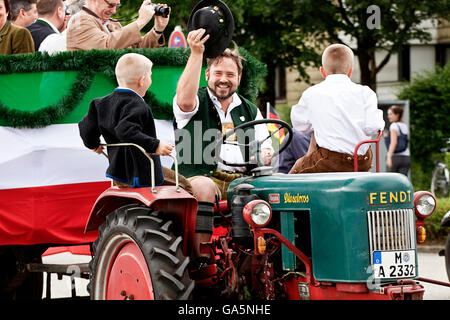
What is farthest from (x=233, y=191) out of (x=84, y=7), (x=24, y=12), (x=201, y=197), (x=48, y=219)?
(x=24, y=12)

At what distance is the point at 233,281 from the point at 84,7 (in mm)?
2911

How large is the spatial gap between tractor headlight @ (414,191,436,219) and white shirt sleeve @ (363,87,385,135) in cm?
77

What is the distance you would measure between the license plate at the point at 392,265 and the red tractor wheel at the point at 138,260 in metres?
0.93

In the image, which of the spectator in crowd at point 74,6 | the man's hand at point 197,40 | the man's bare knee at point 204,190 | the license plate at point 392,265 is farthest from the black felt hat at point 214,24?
the spectator in crowd at point 74,6

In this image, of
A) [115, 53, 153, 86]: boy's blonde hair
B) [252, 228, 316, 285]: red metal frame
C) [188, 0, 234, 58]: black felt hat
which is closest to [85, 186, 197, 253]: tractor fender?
[252, 228, 316, 285]: red metal frame

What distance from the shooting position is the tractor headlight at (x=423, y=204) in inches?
185

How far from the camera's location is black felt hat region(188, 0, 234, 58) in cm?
514

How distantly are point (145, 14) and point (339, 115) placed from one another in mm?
1819

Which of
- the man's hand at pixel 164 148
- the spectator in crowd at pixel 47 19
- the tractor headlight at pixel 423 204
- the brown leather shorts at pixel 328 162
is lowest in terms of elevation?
the tractor headlight at pixel 423 204

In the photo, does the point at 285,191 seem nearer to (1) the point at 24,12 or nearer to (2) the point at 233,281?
(2) the point at 233,281

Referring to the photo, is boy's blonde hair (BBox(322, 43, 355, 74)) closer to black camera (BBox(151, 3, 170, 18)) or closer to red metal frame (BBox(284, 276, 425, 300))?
black camera (BBox(151, 3, 170, 18))

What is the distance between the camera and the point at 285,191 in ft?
15.3

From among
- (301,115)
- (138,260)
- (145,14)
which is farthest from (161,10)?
(138,260)

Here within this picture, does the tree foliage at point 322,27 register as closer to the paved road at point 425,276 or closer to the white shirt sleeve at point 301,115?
the paved road at point 425,276
